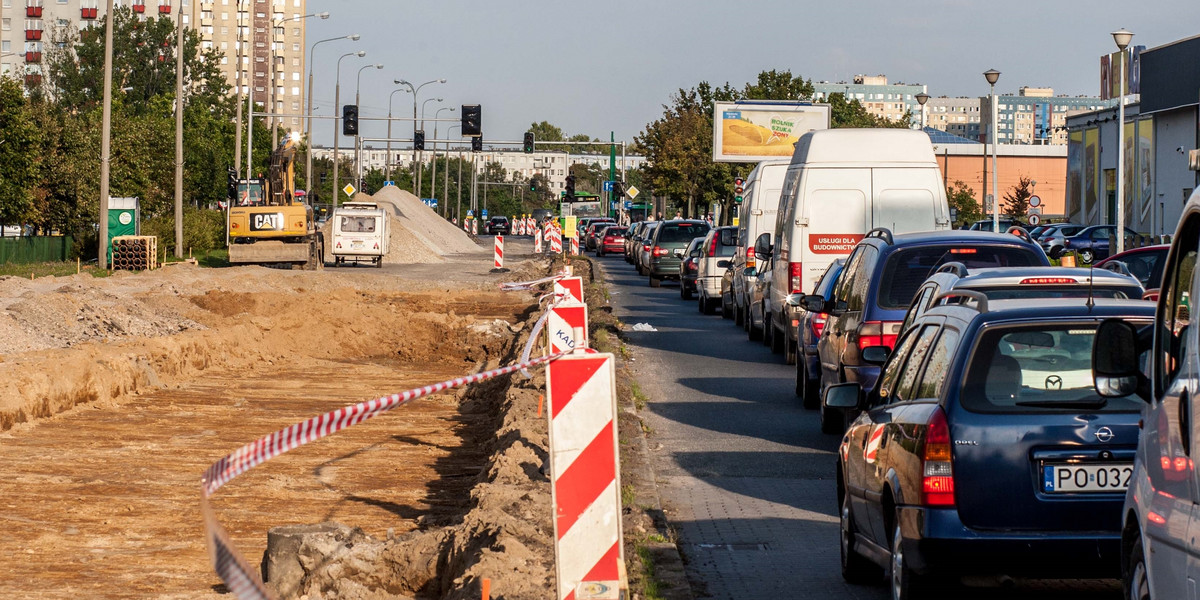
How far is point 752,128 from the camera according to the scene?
59.4 meters

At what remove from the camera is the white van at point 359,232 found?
5562 centimetres

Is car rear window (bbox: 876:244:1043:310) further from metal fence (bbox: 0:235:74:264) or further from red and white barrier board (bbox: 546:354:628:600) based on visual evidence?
metal fence (bbox: 0:235:74:264)

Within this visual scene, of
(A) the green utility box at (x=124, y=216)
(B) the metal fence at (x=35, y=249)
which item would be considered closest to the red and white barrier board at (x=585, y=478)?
(A) the green utility box at (x=124, y=216)

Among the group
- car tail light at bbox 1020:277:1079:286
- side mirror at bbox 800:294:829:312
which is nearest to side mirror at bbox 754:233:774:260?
side mirror at bbox 800:294:829:312

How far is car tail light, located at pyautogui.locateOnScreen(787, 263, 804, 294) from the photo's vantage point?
17.9m

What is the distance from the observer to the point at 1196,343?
4441 mm

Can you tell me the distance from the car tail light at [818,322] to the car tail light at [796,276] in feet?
Answer: 8.18

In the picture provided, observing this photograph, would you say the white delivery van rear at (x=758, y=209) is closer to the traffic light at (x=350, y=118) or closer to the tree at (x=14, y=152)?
the tree at (x=14, y=152)

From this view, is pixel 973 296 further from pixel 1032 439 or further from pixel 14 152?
pixel 14 152

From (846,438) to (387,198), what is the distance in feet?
242

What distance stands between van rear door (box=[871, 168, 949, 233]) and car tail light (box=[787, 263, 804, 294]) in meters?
1.03

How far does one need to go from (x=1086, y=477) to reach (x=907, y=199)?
38.4 feet

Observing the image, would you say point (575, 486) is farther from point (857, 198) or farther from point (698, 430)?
point (857, 198)

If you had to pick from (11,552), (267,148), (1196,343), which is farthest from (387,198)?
(1196,343)
